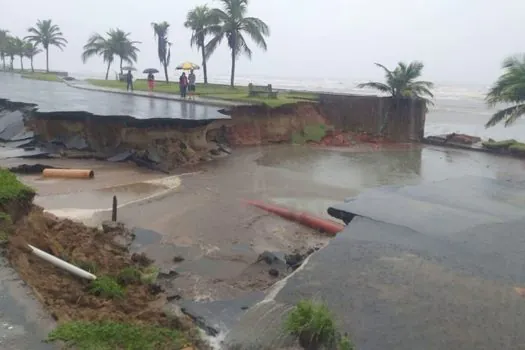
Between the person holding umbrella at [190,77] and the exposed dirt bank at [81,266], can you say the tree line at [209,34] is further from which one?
the exposed dirt bank at [81,266]

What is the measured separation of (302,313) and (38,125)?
19416 millimetres

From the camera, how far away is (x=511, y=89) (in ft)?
74.5

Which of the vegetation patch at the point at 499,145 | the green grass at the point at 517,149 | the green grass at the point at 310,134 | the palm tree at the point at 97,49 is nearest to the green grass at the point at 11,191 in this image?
the green grass at the point at 310,134

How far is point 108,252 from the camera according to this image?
861cm

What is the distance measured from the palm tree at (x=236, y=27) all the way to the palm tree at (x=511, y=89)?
15.5 metres

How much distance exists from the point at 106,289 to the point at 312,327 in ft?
10.6

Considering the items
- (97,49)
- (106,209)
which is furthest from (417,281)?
(97,49)

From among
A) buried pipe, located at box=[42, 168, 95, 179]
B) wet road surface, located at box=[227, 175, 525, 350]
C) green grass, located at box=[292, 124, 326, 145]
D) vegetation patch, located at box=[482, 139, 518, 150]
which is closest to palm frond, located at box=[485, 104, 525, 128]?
vegetation patch, located at box=[482, 139, 518, 150]

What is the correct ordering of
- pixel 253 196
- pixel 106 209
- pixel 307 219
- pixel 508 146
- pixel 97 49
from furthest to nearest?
pixel 97 49 < pixel 508 146 < pixel 253 196 < pixel 106 209 < pixel 307 219

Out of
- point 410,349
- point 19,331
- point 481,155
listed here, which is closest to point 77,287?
point 19,331

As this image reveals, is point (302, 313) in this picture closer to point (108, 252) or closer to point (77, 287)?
point (77, 287)

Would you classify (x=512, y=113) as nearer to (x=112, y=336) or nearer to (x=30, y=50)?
(x=112, y=336)

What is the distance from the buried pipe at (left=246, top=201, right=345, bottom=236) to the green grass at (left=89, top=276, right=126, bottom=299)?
6.14 meters

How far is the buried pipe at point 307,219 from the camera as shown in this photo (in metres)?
11.5
